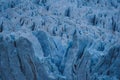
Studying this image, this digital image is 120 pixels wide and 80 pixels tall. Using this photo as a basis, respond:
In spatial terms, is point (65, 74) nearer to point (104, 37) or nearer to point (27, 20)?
point (104, 37)

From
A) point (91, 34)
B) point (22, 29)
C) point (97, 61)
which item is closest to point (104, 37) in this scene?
point (91, 34)

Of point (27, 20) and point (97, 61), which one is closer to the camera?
point (97, 61)

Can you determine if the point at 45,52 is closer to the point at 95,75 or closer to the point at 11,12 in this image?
the point at 95,75

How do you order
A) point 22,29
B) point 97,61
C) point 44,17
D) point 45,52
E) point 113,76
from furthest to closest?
point 44,17
point 22,29
point 45,52
point 97,61
point 113,76

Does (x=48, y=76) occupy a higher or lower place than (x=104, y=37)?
lower

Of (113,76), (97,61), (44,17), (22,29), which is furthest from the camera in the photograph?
(44,17)

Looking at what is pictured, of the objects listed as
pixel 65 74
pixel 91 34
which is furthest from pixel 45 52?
pixel 91 34
